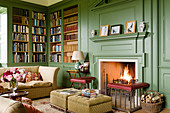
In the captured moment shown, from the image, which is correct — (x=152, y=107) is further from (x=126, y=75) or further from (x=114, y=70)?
(x=114, y=70)

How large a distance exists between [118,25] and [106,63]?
1195 mm

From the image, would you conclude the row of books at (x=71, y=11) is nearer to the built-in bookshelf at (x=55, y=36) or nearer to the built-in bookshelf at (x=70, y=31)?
the built-in bookshelf at (x=70, y=31)

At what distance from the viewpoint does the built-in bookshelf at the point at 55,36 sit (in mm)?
6559

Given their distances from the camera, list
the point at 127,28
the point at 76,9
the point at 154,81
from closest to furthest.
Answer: the point at 154,81 → the point at 127,28 → the point at 76,9

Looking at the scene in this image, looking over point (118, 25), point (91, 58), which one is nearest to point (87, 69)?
point (91, 58)

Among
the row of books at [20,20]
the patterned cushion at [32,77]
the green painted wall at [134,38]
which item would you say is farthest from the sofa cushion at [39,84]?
the row of books at [20,20]

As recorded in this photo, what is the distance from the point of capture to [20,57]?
6293mm

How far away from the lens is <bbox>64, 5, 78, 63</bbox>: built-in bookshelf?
603cm

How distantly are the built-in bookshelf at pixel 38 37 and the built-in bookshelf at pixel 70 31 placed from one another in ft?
3.40

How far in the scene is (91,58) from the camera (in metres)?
5.36

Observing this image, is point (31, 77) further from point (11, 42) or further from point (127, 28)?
point (127, 28)

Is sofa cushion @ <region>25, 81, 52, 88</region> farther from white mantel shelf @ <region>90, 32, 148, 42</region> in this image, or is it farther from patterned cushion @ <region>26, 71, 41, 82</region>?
white mantel shelf @ <region>90, 32, 148, 42</region>

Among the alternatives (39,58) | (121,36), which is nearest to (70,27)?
(39,58)

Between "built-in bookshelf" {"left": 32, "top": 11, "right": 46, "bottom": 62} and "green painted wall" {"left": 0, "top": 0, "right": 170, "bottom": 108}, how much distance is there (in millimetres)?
952
